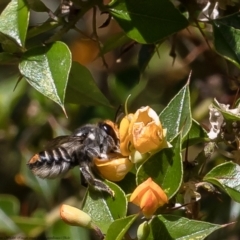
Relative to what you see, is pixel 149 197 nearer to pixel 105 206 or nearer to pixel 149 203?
pixel 149 203

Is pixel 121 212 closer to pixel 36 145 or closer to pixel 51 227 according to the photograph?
pixel 51 227

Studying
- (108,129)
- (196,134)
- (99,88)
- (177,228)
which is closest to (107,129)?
(108,129)

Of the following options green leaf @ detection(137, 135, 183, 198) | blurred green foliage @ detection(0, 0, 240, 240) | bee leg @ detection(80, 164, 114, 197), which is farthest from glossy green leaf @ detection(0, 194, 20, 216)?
green leaf @ detection(137, 135, 183, 198)

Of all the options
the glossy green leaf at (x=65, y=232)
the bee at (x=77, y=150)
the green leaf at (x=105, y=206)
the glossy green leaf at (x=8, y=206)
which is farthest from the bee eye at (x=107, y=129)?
the glossy green leaf at (x=8, y=206)

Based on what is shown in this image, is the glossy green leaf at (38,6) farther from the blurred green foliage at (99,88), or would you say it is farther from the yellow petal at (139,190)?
the yellow petal at (139,190)

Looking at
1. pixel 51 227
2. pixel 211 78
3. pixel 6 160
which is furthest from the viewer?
pixel 6 160

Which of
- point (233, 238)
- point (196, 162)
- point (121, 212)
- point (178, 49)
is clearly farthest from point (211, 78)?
point (121, 212)
